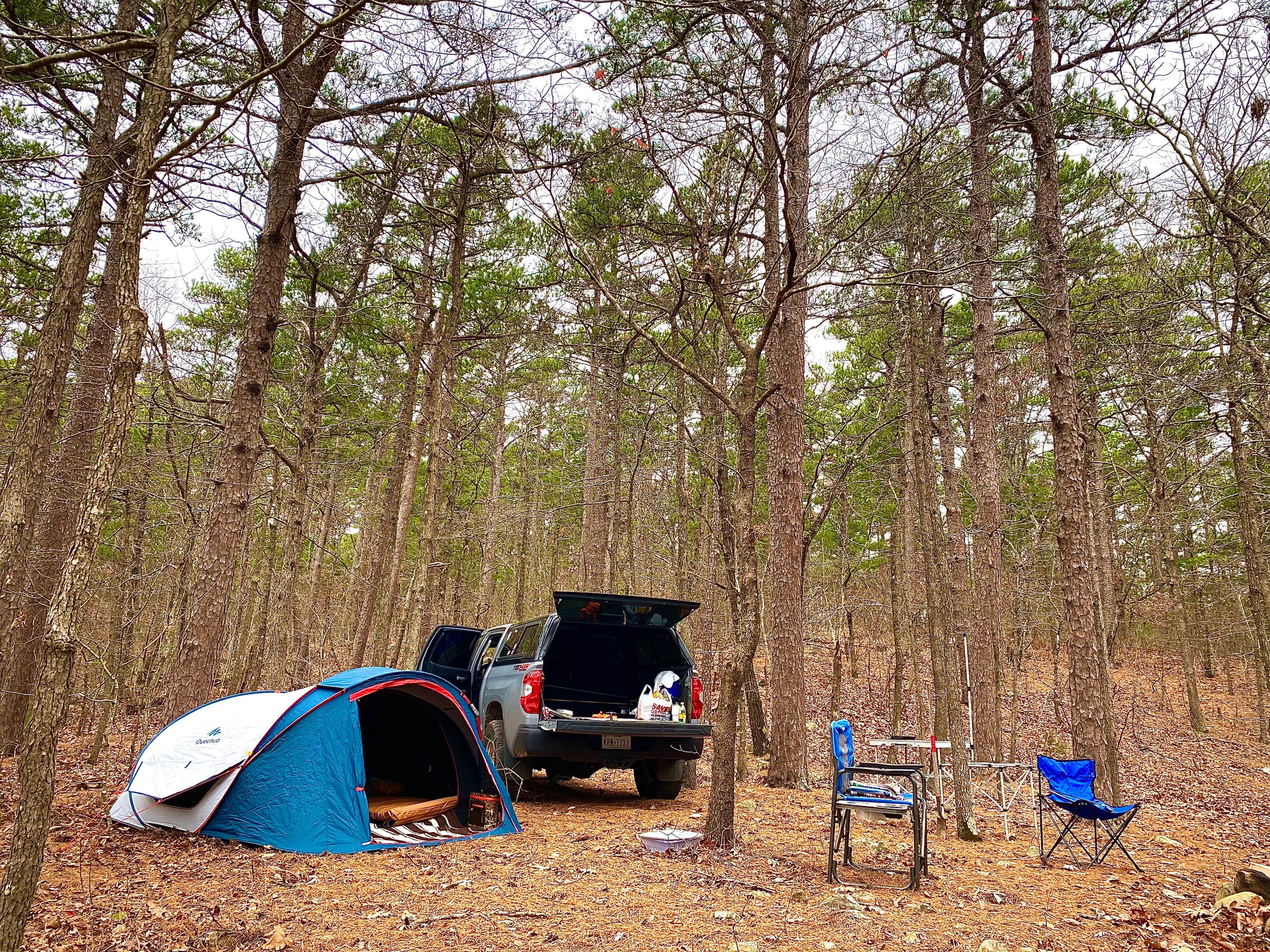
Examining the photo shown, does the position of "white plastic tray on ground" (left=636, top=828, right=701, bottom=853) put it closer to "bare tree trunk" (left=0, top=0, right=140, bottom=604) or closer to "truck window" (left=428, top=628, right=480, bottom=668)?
"truck window" (left=428, top=628, right=480, bottom=668)

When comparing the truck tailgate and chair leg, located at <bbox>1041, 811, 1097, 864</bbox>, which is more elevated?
the truck tailgate

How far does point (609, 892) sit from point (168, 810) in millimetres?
3628

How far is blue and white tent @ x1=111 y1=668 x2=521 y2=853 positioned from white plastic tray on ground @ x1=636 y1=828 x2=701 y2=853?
1341 mm

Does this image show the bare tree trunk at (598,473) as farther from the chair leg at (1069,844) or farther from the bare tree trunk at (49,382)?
the chair leg at (1069,844)

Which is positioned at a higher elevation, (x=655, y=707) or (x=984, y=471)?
(x=984, y=471)

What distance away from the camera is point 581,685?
342 inches

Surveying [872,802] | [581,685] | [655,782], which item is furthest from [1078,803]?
[581,685]

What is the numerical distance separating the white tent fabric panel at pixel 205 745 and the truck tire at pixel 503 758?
2133 millimetres

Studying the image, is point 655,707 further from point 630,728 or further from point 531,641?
point 531,641

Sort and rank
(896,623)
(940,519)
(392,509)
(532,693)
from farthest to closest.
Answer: (896,623) → (392,509) → (940,519) → (532,693)

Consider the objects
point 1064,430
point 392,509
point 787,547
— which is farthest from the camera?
point 392,509

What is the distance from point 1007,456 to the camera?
691 inches

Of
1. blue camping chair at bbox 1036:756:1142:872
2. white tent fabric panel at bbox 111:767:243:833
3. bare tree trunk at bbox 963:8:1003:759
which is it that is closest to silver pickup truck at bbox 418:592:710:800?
white tent fabric panel at bbox 111:767:243:833

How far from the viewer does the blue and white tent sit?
573 centimetres
